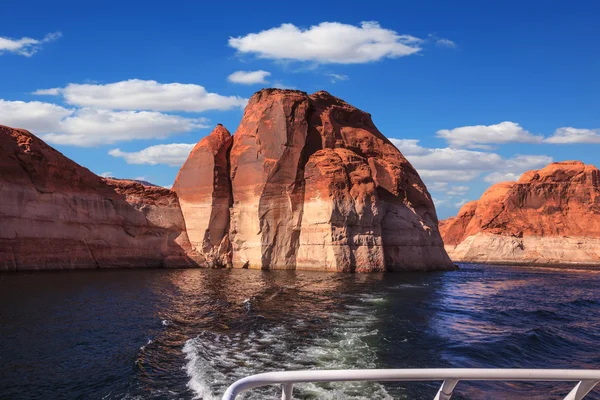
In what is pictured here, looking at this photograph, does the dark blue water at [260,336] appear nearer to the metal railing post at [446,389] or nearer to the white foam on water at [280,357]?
the white foam on water at [280,357]

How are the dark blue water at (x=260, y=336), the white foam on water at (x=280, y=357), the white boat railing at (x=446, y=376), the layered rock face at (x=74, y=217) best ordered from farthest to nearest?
the layered rock face at (x=74, y=217)
the dark blue water at (x=260, y=336)
the white foam on water at (x=280, y=357)
the white boat railing at (x=446, y=376)

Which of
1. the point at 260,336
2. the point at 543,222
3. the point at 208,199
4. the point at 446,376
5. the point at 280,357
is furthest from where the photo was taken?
the point at 543,222

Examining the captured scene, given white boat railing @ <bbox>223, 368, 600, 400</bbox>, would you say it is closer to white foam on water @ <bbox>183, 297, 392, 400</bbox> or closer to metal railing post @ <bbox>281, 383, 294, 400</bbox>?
metal railing post @ <bbox>281, 383, 294, 400</bbox>

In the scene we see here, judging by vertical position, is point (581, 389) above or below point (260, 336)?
above

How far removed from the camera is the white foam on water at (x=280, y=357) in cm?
971

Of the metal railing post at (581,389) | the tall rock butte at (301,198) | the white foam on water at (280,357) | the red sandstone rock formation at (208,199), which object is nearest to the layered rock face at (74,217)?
the red sandstone rock formation at (208,199)

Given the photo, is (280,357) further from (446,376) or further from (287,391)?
(446,376)

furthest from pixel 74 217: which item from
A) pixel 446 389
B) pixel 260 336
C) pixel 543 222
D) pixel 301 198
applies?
pixel 543 222

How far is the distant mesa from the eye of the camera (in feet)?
110

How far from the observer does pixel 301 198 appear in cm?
3838

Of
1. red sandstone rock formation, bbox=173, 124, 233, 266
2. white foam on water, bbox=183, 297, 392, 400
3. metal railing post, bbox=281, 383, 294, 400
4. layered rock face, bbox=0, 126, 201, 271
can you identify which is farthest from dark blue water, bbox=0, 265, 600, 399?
red sandstone rock formation, bbox=173, 124, 233, 266

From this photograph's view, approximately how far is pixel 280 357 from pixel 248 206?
27794mm

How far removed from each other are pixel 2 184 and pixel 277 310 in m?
23.9

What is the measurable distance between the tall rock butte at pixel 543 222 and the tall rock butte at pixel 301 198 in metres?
43.0
